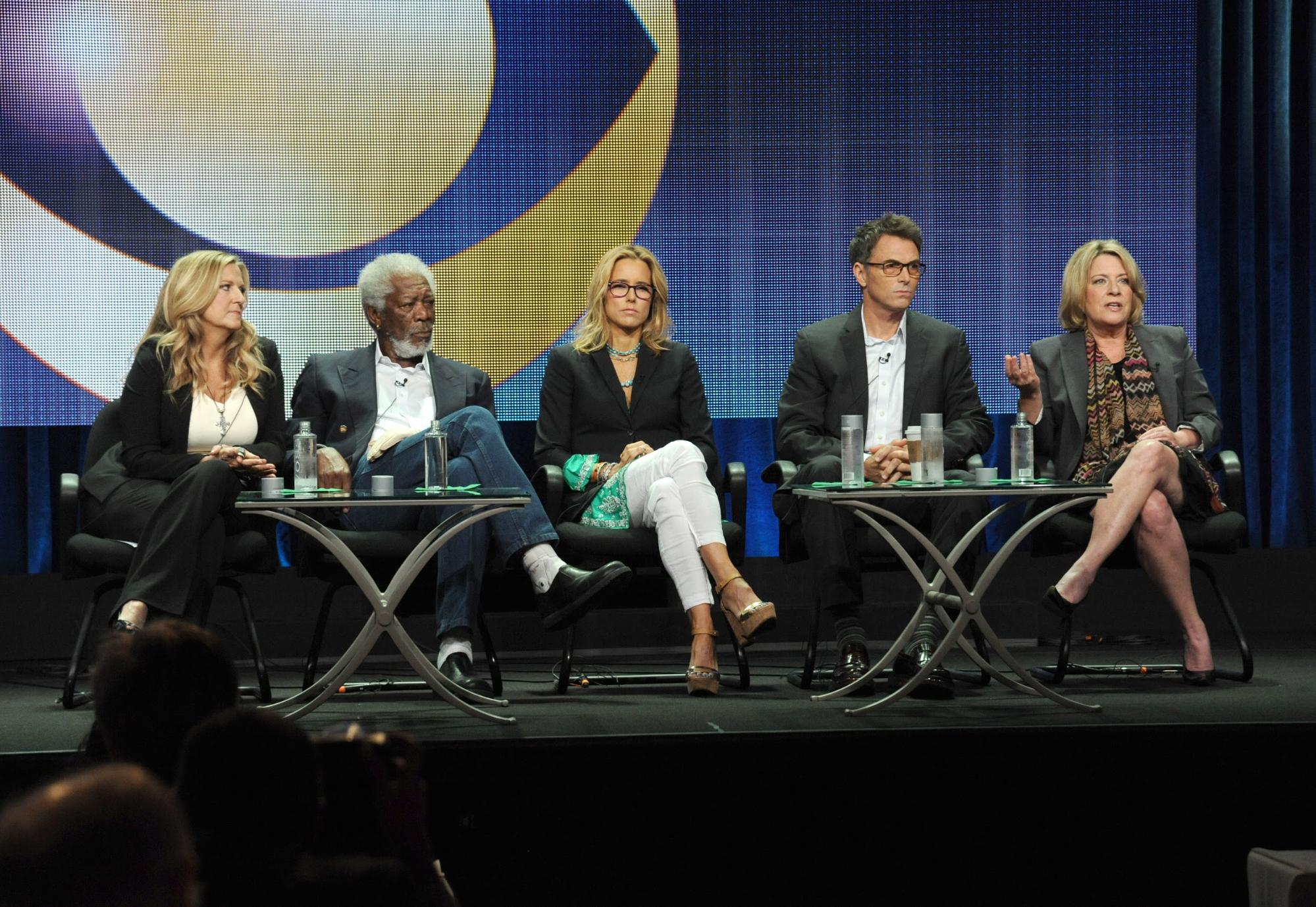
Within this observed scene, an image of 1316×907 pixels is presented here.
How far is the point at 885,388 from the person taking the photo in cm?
421

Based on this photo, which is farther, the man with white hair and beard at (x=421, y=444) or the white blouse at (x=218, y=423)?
the white blouse at (x=218, y=423)

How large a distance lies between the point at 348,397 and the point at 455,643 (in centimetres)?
89

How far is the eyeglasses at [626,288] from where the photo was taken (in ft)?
14.0

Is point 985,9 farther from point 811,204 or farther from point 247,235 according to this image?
point 247,235

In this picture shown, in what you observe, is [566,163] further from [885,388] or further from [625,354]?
[885,388]

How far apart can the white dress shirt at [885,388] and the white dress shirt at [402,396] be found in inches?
51.4

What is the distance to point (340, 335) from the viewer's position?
491cm

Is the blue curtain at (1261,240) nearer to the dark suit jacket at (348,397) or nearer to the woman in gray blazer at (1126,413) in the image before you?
the woman in gray blazer at (1126,413)

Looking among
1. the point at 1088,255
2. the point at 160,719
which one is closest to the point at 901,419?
the point at 1088,255

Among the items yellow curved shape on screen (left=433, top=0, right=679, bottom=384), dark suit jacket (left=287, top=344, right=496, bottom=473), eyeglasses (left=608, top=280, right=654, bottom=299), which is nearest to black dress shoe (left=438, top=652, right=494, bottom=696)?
dark suit jacket (left=287, top=344, right=496, bottom=473)

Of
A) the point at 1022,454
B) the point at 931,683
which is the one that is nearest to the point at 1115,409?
the point at 1022,454

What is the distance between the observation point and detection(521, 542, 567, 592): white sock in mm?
3615

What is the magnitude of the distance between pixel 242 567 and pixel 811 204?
2.49 m

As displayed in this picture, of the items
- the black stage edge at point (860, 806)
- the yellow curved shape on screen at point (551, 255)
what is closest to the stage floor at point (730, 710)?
the black stage edge at point (860, 806)
